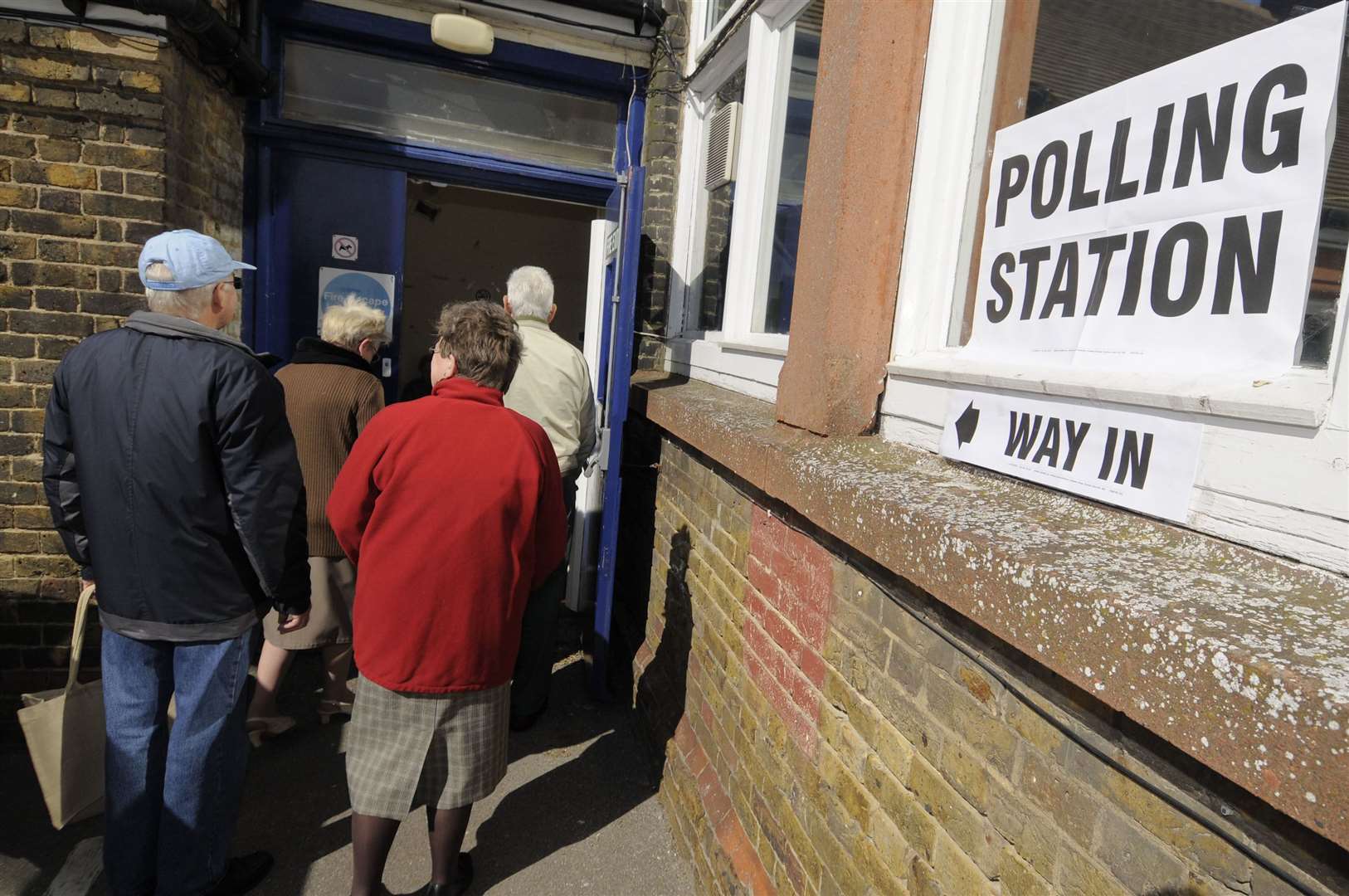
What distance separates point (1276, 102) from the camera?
115 cm

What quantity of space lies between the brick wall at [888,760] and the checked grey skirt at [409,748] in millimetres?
888

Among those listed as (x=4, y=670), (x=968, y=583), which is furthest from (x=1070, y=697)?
(x=4, y=670)

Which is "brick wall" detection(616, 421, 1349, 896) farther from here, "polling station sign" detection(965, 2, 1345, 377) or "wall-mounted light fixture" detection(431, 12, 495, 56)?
"wall-mounted light fixture" detection(431, 12, 495, 56)

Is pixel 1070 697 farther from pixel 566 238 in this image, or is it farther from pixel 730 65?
pixel 566 238

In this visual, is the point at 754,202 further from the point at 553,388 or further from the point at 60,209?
the point at 60,209

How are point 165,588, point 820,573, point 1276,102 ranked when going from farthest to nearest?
point 165,588 → point 820,573 → point 1276,102

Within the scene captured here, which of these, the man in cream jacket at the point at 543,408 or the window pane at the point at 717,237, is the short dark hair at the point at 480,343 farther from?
the window pane at the point at 717,237

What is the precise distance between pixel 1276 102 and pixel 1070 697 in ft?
3.14

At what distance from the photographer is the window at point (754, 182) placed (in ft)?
10.4

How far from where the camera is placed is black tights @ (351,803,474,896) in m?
2.45

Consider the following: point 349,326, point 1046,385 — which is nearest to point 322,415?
point 349,326

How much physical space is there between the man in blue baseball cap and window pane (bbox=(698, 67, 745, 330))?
7.57 feet

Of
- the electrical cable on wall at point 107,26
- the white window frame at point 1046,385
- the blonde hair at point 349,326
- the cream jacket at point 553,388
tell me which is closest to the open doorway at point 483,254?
the cream jacket at point 553,388

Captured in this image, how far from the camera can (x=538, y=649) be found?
380 cm
